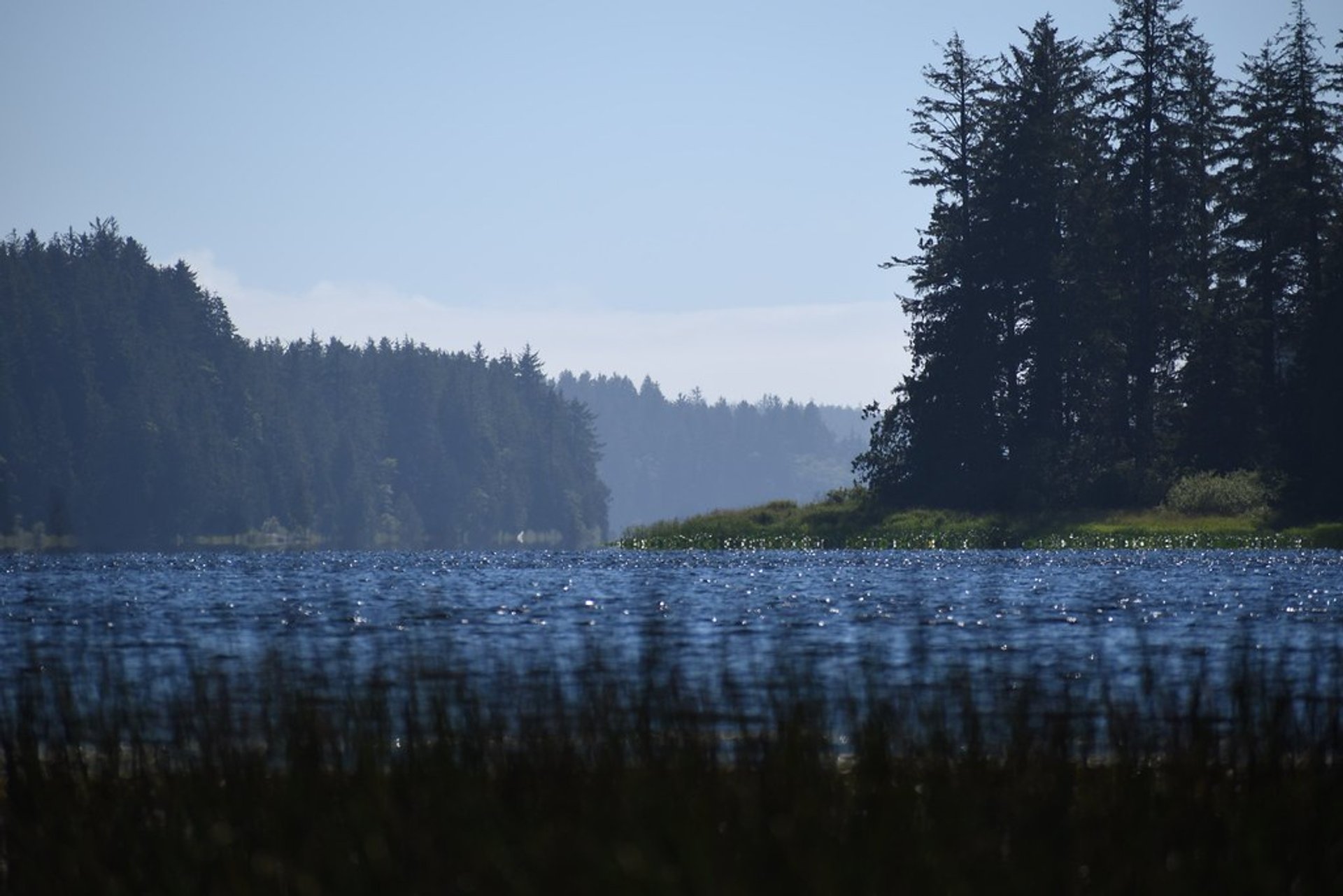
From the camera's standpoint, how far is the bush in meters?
55.2

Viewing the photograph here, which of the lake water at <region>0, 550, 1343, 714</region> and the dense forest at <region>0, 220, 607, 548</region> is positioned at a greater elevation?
the dense forest at <region>0, 220, 607, 548</region>

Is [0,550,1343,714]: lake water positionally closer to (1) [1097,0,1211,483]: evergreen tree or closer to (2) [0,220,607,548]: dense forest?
(1) [1097,0,1211,483]: evergreen tree

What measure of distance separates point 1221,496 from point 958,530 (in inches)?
369

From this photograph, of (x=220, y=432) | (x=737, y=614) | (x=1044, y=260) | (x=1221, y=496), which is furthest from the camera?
(x=220, y=432)

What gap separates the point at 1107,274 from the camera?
67.4 metres

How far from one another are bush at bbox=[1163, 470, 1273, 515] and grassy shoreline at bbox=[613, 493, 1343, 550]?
1.29ft

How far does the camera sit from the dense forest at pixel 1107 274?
63.0 metres

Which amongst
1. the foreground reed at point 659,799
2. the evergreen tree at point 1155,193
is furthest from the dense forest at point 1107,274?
the foreground reed at point 659,799

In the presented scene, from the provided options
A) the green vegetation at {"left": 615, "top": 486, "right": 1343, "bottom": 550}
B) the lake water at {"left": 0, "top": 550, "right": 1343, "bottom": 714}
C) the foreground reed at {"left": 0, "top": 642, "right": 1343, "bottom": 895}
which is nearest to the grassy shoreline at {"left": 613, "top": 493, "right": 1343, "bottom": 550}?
the green vegetation at {"left": 615, "top": 486, "right": 1343, "bottom": 550}

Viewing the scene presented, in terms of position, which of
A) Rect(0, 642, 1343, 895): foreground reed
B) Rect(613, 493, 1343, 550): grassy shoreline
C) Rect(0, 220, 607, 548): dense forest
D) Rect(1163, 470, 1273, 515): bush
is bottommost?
Rect(0, 642, 1343, 895): foreground reed

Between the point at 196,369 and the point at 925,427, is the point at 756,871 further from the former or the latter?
the point at 196,369

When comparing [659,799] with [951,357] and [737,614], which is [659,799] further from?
[951,357]

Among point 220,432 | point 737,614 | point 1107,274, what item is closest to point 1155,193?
point 1107,274

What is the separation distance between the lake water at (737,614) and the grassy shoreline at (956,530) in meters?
4.69
